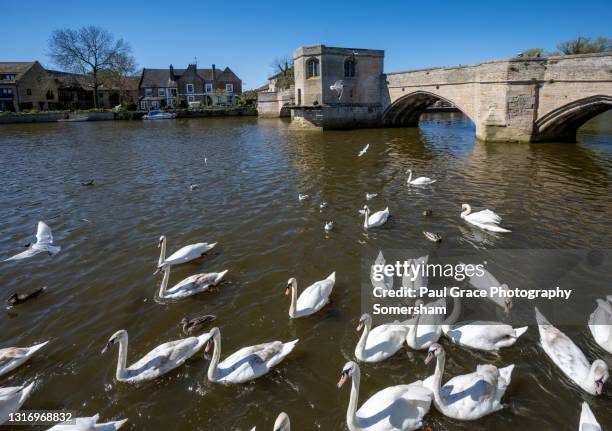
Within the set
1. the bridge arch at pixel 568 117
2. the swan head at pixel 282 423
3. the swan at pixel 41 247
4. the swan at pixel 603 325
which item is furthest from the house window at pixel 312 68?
the swan head at pixel 282 423

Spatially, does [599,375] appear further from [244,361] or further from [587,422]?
[244,361]

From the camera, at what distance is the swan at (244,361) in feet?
17.9

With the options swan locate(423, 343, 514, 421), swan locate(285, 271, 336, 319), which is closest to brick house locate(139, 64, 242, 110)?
swan locate(285, 271, 336, 319)

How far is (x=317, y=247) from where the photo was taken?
1001 centimetres

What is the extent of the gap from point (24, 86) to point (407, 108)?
6899cm

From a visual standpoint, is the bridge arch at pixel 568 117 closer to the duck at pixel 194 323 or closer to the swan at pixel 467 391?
the swan at pixel 467 391

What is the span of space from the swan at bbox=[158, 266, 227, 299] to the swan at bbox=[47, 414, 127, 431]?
9.89 ft

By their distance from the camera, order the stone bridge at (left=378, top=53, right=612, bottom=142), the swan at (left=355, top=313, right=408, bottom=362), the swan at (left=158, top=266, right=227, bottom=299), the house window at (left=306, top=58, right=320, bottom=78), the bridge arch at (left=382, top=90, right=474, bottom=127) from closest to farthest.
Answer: the swan at (left=355, top=313, right=408, bottom=362) < the swan at (left=158, top=266, right=227, bottom=299) < the stone bridge at (left=378, top=53, right=612, bottom=142) < the bridge arch at (left=382, top=90, right=474, bottom=127) < the house window at (left=306, top=58, right=320, bottom=78)

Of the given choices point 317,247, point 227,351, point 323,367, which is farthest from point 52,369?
point 317,247

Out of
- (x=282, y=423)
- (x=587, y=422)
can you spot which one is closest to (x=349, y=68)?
(x=587, y=422)

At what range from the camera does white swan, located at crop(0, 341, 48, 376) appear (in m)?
5.71

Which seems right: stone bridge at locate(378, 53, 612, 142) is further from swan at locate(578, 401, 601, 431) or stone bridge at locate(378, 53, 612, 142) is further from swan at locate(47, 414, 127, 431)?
swan at locate(47, 414, 127, 431)

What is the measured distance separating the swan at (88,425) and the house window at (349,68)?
41445mm

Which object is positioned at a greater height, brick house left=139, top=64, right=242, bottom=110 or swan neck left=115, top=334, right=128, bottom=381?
brick house left=139, top=64, right=242, bottom=110
